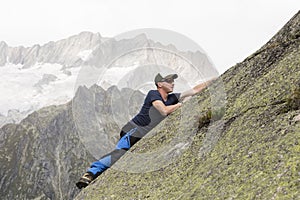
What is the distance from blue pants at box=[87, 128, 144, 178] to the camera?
1404cm

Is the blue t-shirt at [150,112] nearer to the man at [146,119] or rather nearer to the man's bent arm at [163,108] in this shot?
the man at [146,119]

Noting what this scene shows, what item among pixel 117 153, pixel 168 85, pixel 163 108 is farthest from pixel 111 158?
pixel 168 85

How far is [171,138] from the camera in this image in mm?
12617

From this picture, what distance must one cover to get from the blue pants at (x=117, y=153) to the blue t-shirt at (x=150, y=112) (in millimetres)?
482

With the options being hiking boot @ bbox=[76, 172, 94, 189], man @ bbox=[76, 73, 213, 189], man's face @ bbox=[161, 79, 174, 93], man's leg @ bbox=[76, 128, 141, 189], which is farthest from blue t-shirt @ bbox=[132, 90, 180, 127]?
hiking boot @ bbox=[76, 172, 94, 189]

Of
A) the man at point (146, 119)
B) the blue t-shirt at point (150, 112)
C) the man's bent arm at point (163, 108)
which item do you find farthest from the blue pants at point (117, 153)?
the man's bent arm at point (163, 108)

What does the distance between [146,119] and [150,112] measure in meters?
0.29

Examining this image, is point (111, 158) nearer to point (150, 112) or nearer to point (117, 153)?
point (117, 153)

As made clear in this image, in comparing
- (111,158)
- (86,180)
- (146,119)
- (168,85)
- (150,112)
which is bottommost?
(86,180)

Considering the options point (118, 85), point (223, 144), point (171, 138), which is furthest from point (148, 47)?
point (223, 144)

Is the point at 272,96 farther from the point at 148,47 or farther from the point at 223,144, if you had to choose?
the point at 148,47

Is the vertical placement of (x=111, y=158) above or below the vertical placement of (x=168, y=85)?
below

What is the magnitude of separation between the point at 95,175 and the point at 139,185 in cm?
337

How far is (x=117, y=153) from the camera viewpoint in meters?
14.1
